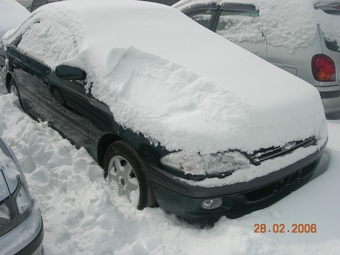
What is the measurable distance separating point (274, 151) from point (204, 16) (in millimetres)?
3402

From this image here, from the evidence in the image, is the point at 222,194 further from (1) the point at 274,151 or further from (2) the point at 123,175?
(2) the point at 123,175

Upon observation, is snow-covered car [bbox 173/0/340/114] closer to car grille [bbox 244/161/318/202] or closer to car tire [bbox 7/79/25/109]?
car grille [bbox 244/161/318/202]

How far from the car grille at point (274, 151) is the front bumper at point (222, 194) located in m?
0.11

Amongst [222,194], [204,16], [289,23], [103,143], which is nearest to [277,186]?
[222,194]

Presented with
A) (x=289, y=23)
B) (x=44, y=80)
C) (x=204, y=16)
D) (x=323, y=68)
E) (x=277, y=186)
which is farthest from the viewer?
(x=204, y=16)

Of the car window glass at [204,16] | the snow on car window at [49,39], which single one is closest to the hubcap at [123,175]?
the snow on car window at [49,39]

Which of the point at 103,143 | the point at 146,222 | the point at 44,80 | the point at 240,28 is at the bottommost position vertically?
the point at 146,222

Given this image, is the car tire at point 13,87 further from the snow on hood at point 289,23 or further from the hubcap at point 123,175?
the snow on hood at point 289,23

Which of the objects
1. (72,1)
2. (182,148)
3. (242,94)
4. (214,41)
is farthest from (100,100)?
(72,1)

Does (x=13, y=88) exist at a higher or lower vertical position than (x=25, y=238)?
lower

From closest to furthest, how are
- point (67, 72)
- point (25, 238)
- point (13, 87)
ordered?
point (25, 238) → point (67, 72) → point (13, 87)

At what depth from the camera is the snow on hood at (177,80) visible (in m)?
2.18

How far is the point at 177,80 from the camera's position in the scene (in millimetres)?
2510

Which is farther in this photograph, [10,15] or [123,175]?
[10,15]
